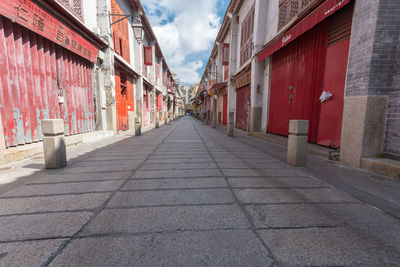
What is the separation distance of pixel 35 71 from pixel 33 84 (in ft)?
1.20

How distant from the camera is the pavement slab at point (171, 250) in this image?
119cm

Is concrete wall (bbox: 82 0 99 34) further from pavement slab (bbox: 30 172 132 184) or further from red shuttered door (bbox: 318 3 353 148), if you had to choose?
red shuttered door (bbox: 318 3 353 148)

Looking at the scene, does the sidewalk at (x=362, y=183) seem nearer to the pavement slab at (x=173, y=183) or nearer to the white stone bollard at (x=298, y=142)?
the white stone bollard at (x=298, y=142)

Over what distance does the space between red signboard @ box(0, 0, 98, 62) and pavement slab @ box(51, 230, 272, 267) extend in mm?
5057

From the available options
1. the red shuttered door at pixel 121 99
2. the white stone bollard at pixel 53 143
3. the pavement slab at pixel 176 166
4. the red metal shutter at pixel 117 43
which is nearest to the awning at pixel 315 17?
the pavement slab at pixel 176 166

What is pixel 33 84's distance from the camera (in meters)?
4.38

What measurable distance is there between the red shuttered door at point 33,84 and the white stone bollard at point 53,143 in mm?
1461

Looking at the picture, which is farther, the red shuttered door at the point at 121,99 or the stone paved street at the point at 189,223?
the red shuttered door at the point at 121,99

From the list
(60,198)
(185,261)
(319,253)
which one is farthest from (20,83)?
(319,253)

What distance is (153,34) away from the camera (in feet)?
53.6

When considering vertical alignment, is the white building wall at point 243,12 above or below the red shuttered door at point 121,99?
above

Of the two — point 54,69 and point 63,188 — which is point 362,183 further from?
point 54,69

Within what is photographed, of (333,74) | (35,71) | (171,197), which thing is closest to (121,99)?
(35,71)

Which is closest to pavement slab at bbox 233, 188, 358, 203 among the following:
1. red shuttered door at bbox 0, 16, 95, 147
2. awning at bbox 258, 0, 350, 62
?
awning at bbox 258, 0, 350, 62
